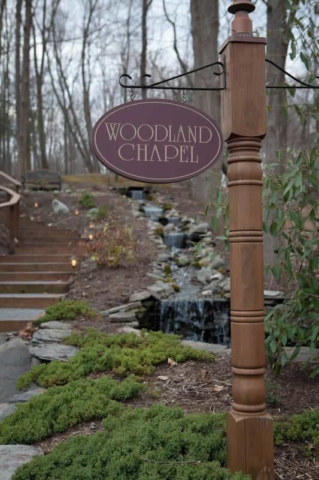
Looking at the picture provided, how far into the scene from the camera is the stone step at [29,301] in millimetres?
6934

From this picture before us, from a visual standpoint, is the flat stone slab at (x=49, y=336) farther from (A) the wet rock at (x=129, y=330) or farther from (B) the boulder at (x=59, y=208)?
(B) the boulder at (x=59, y=208)

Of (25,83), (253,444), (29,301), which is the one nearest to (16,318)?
(29,301)

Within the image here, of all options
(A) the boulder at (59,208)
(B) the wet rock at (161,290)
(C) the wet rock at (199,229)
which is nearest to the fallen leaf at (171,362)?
(B) the wet rock at (161,290)

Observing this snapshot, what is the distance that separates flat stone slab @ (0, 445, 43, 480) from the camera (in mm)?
2670

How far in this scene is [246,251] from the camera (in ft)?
8.18

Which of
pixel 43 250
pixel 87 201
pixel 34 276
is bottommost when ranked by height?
pixel 34 276

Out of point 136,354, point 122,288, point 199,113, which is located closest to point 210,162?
point 199,113

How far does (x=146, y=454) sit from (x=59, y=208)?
32.4 feet

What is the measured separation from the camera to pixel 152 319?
7312mm

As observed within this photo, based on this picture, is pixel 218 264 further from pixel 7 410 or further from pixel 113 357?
pixel 7 410

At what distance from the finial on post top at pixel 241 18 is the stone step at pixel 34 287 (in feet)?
18.2

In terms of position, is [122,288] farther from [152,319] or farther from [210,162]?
[210,162]

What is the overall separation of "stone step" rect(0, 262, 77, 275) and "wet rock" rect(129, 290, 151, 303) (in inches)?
64.7

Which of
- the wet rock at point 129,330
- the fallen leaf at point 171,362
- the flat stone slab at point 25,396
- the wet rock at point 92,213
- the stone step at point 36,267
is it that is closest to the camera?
the flat stone slab at point 25,396
